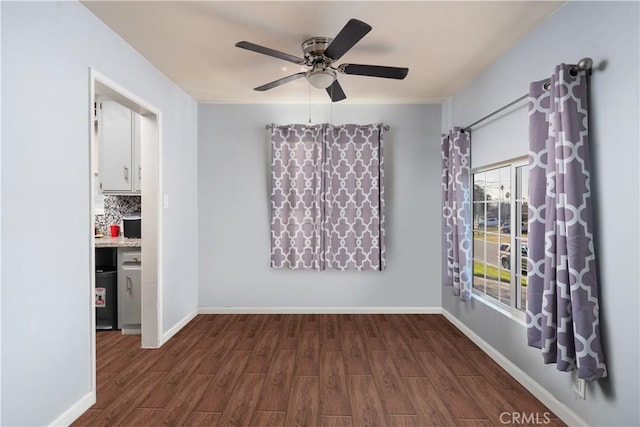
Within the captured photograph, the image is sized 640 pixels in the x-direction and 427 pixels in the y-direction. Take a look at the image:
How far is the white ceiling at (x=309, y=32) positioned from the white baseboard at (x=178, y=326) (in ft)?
8.25

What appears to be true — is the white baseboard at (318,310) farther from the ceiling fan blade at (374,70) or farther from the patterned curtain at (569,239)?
the ceiling fan blade at (374,70)

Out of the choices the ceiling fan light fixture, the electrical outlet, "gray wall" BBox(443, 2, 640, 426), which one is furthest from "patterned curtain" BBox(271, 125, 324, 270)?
the electrical outlet

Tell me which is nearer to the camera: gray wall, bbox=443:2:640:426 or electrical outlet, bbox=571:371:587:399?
gray wall, bbox=443:2:640:426

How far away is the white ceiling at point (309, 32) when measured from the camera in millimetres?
2002

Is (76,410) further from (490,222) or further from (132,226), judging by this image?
(490,222)

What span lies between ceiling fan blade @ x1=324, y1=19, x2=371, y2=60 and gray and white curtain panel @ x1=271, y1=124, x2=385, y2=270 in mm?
1641

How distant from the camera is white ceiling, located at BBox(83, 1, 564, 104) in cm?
200

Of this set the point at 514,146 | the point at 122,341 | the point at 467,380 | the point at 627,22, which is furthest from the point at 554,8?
the point at 122,341

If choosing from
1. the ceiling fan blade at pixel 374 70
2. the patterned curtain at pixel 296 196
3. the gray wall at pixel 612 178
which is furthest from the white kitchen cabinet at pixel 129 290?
the gray wall at pixel 612 178

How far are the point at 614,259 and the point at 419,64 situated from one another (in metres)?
2.05

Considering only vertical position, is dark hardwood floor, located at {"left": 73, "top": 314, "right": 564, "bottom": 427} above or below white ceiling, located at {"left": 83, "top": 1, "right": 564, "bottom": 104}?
below

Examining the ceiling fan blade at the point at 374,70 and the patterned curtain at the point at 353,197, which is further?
the patterned curtain at the point at 353,197

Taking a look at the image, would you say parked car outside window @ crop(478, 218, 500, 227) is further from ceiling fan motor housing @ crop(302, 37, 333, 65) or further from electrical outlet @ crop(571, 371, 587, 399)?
ceiling fan motor housing @ crop(302, 37, 333, 65)

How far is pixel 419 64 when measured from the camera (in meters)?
2.80
